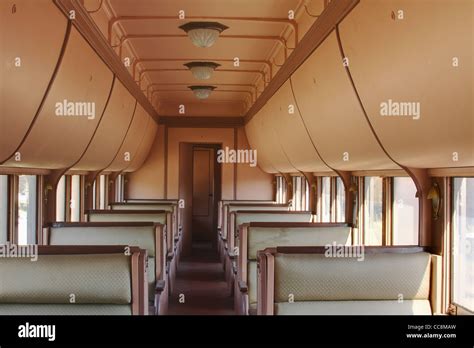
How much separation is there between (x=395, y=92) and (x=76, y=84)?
1.94 meters

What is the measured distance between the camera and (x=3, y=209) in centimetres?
447

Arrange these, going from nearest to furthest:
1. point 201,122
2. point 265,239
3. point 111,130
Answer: point 265,239
point 111,130
point 201,122

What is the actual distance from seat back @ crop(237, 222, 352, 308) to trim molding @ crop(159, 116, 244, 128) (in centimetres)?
641

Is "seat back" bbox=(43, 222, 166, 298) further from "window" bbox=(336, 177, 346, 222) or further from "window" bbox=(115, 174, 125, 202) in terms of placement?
"window" bbox=(115, 174, 125, 202)

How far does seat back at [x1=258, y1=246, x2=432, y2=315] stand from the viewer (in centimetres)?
302

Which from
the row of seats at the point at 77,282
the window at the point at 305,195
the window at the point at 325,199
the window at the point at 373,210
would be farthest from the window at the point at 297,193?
the row of seats at the point at 77,282

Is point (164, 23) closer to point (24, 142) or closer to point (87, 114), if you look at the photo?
point (87, 114)

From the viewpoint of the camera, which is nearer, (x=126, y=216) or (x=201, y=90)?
(x=126, y=216)

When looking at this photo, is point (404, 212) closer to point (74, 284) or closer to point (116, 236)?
point (116, 236)

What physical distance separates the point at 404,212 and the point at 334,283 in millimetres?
1571
